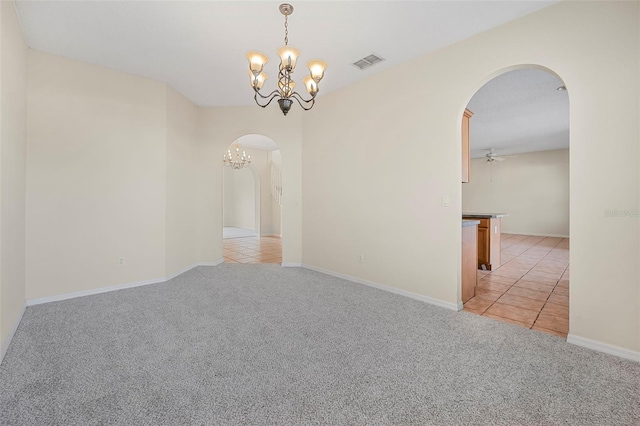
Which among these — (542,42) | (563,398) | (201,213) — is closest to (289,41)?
(542,42)

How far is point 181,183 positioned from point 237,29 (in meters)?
2.58

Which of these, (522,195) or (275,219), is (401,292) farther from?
(522,195)

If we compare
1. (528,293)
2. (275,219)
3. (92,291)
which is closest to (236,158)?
(275,219)

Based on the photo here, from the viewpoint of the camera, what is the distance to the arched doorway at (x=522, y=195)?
316cm

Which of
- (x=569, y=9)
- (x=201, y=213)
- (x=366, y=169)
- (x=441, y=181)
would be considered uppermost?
(x=569, y=9)

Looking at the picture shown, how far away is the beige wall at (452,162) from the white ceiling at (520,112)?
1.56ft

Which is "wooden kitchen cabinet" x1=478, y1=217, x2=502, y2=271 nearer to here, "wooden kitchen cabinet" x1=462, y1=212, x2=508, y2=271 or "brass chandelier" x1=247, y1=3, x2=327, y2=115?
"wooden kitchen cabinet" x1=462, y1=212, x2=508, y2=271

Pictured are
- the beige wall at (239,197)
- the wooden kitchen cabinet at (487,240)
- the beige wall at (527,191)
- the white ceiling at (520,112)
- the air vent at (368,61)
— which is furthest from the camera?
the beige wall at (239,197)

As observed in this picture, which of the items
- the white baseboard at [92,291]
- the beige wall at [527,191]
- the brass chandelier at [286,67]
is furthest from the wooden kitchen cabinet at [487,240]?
the beige wall at [527,191]

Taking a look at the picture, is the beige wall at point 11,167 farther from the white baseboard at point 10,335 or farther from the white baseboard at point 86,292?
the white baseboard at point 86,292

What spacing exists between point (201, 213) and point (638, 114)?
207 inches

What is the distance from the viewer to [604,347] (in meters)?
2.08

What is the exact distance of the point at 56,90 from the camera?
3162 millimetres

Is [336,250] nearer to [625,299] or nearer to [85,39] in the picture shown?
[625,299]
